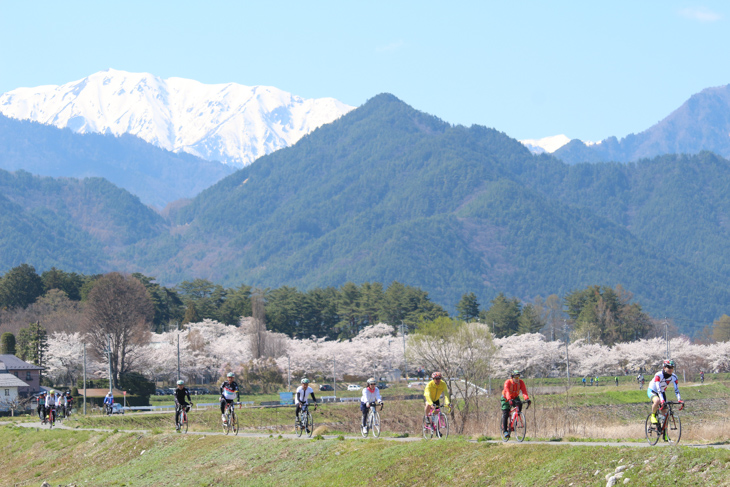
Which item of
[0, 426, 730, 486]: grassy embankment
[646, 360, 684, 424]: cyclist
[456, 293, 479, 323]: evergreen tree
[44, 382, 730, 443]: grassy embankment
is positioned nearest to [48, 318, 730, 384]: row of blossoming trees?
[44, 382, 730, 443]: grassy embankment

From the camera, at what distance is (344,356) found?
12019cm

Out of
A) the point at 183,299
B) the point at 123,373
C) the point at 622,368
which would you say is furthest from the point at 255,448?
the point at 183,299

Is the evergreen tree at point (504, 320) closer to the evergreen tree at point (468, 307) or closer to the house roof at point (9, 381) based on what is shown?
the evergreen tree at point (468, 307)

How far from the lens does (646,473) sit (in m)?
17.5

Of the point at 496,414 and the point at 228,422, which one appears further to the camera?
the point at 496,414

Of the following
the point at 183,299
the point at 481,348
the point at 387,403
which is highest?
the point at 183,299

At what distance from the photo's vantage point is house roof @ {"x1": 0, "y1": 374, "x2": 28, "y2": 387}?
2897 inches

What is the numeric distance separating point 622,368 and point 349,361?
128ft

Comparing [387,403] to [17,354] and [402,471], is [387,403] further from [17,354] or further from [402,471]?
[402,471]

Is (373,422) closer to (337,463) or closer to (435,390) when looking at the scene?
(337,463)

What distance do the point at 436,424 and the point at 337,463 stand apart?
317 cm

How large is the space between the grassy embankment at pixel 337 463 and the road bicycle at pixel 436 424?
3.76ft

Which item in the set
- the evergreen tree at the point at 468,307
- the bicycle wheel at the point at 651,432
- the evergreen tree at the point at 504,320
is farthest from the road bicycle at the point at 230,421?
the evergreen tree at the point at 468,307

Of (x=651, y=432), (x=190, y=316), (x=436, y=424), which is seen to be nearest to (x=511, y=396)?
(x=436, y=424)
